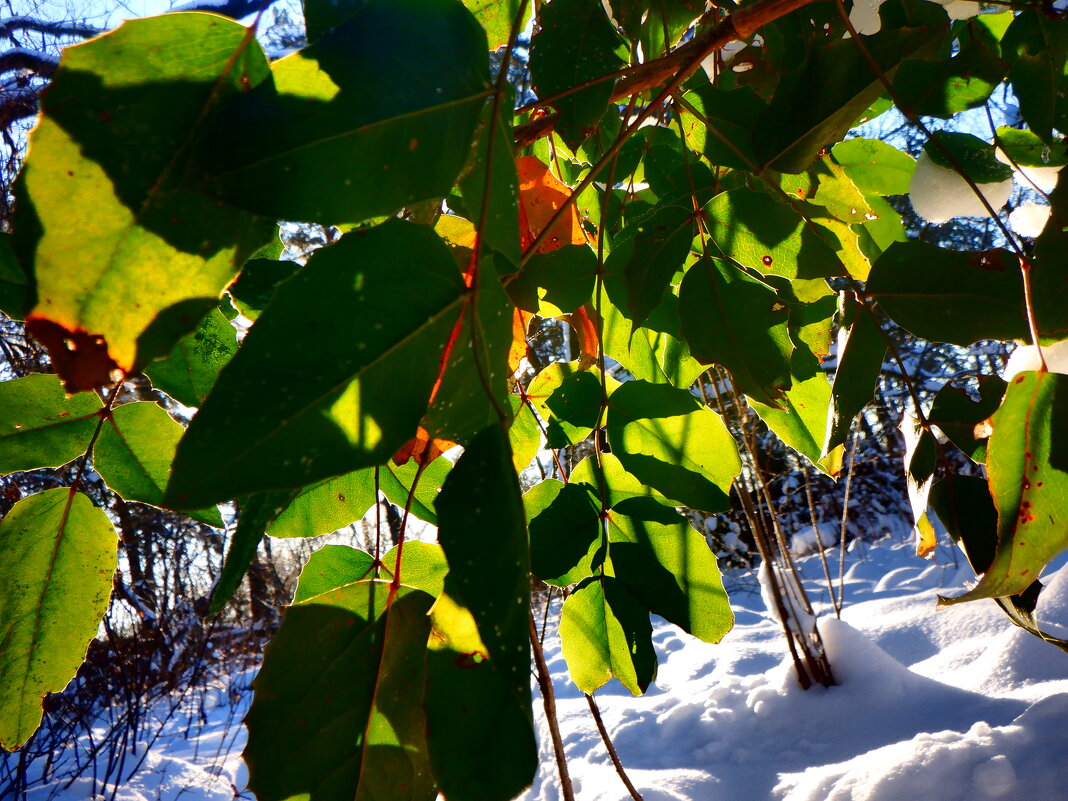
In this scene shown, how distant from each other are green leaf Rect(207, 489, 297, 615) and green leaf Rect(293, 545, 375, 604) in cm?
10

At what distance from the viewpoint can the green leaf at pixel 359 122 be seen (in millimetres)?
208

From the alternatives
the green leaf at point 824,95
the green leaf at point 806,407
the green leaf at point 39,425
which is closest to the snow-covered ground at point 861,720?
the green leaf at point 806,407

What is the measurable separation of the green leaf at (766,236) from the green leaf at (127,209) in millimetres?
325

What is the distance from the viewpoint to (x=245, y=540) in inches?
11.6

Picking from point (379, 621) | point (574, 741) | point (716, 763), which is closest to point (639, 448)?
point (379, 621)

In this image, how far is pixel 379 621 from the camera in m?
0.34

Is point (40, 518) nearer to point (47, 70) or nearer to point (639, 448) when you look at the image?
A: point (639, 448)

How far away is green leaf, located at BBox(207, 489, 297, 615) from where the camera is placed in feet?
0.96

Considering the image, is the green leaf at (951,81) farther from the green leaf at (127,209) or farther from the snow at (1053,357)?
the green leaf at (127,209)

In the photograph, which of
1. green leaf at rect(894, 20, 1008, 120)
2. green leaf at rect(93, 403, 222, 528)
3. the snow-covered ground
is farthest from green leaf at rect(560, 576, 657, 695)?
the snow-covered ground

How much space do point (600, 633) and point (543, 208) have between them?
1.03 ft

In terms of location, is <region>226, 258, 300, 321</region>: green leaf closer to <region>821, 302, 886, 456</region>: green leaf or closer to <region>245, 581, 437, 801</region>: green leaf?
<region>245, 581, 437, 801</region>: green leaf

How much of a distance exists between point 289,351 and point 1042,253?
0.37m

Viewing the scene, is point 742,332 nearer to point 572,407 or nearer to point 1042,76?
point 572,407
